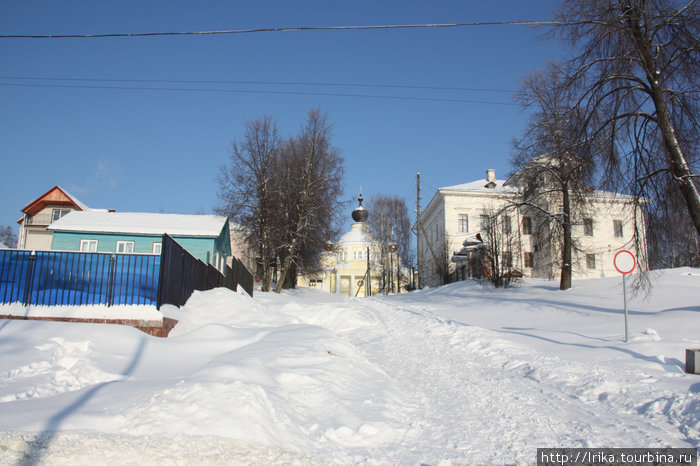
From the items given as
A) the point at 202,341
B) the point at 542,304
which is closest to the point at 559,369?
the point at 202,341

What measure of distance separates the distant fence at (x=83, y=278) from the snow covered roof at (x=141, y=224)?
717 inches

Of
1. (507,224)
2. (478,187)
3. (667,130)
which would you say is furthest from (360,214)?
(667,130)

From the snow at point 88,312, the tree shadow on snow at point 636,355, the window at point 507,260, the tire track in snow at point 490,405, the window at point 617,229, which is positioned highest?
the window at point 617,229

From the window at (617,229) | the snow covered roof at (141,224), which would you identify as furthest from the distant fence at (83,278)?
the window at (617,229)

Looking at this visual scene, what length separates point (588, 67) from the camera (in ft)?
40.3

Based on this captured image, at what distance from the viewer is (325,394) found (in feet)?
20.2

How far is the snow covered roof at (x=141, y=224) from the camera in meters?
27.7

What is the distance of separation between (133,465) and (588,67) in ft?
43.4

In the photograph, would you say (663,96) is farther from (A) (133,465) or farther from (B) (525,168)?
(A) (133,465)

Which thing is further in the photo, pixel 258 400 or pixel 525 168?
pixel 525 168

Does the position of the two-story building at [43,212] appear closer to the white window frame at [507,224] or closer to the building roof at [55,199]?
the building roof at [55,199]

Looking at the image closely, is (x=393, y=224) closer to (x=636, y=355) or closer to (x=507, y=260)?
(x=507, y=260)

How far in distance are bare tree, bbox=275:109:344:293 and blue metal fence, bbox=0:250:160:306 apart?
21.3 m

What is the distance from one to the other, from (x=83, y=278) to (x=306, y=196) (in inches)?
920
